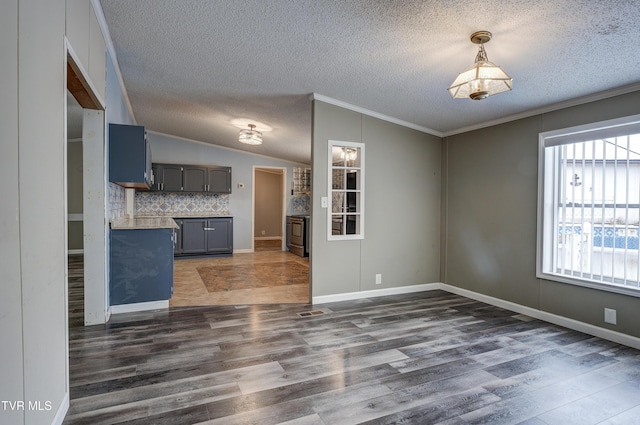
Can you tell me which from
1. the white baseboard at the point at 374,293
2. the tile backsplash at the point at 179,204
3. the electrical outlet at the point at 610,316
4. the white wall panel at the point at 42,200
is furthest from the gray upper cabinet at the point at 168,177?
the electrical outlet at the point at 610,316

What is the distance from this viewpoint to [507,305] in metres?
4.02

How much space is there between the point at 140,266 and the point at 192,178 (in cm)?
405

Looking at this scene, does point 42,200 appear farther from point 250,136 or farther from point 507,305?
point 507,305

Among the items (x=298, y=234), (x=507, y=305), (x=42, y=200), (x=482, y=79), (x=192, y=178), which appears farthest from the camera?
(x=298, y=234)

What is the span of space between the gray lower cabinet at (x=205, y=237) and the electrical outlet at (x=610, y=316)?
253 inches

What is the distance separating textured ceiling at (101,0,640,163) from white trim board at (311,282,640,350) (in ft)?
7.27

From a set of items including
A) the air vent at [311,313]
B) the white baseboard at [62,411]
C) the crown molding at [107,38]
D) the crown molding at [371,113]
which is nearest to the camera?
the white baseboard at [62,411]

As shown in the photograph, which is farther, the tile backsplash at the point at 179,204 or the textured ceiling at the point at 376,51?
the tile backsplash at the point at 179,204

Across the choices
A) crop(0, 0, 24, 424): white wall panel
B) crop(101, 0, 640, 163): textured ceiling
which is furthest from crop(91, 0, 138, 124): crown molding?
crop(0, 0, 24, 424): white wall panel

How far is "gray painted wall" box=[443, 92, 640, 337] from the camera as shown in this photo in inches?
126

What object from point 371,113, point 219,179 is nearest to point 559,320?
point 371,113

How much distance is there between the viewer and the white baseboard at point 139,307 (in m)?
3.62

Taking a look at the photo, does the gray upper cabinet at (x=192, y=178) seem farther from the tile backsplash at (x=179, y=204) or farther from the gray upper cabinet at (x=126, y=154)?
the gray upper cabinet at (x=126, y=154)

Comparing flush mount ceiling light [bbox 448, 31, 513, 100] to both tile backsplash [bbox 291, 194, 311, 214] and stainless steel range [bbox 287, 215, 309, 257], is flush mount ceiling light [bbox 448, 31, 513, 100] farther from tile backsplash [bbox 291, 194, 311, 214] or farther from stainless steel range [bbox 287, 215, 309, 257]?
tile backsplash [bbox 291, 194, 311, 214]
